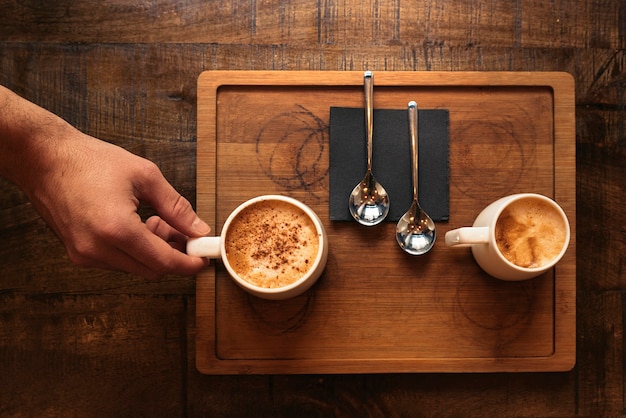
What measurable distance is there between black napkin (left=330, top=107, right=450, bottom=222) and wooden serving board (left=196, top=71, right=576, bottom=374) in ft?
0.07

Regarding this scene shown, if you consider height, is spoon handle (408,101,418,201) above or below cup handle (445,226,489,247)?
above

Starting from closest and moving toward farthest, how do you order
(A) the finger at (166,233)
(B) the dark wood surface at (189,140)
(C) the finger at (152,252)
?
(C) the finger at (152,252), (A) the finger at (166,233), (B) the dark wood surface at (189,140)

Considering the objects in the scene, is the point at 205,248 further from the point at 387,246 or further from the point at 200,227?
the point at 387,246

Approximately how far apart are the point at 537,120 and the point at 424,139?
0.24m

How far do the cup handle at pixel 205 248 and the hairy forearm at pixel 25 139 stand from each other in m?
0.30

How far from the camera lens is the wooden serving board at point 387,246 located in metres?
1.03

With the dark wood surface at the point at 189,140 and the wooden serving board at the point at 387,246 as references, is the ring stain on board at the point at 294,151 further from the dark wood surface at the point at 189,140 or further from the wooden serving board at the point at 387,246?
the dark wood surface at the point at 189,140

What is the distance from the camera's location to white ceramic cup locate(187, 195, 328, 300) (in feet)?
3.08

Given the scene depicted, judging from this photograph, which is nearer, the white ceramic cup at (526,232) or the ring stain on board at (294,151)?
the white ceramic cup at (526,232)

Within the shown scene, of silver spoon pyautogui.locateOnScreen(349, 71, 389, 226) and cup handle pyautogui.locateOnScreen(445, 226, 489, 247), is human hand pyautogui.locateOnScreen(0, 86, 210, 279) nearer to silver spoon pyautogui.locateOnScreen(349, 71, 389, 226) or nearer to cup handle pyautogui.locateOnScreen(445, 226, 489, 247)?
silver spoon pyautogui.locateOnScreen(349, 71, 389, 226)

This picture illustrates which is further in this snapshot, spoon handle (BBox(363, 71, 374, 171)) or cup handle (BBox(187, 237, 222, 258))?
spoon handle (BBox(363, 71, 374, 171))

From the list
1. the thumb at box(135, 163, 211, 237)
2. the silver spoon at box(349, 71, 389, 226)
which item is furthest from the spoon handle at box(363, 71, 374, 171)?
the thumb at box(135, 163, 211, 237)

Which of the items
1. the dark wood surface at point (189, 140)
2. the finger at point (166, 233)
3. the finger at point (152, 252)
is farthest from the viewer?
the dark wood surface at point (189, 140)

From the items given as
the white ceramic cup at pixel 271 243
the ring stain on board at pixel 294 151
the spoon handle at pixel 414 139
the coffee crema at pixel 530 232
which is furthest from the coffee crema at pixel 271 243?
the coffee crema at pixel 530 232
